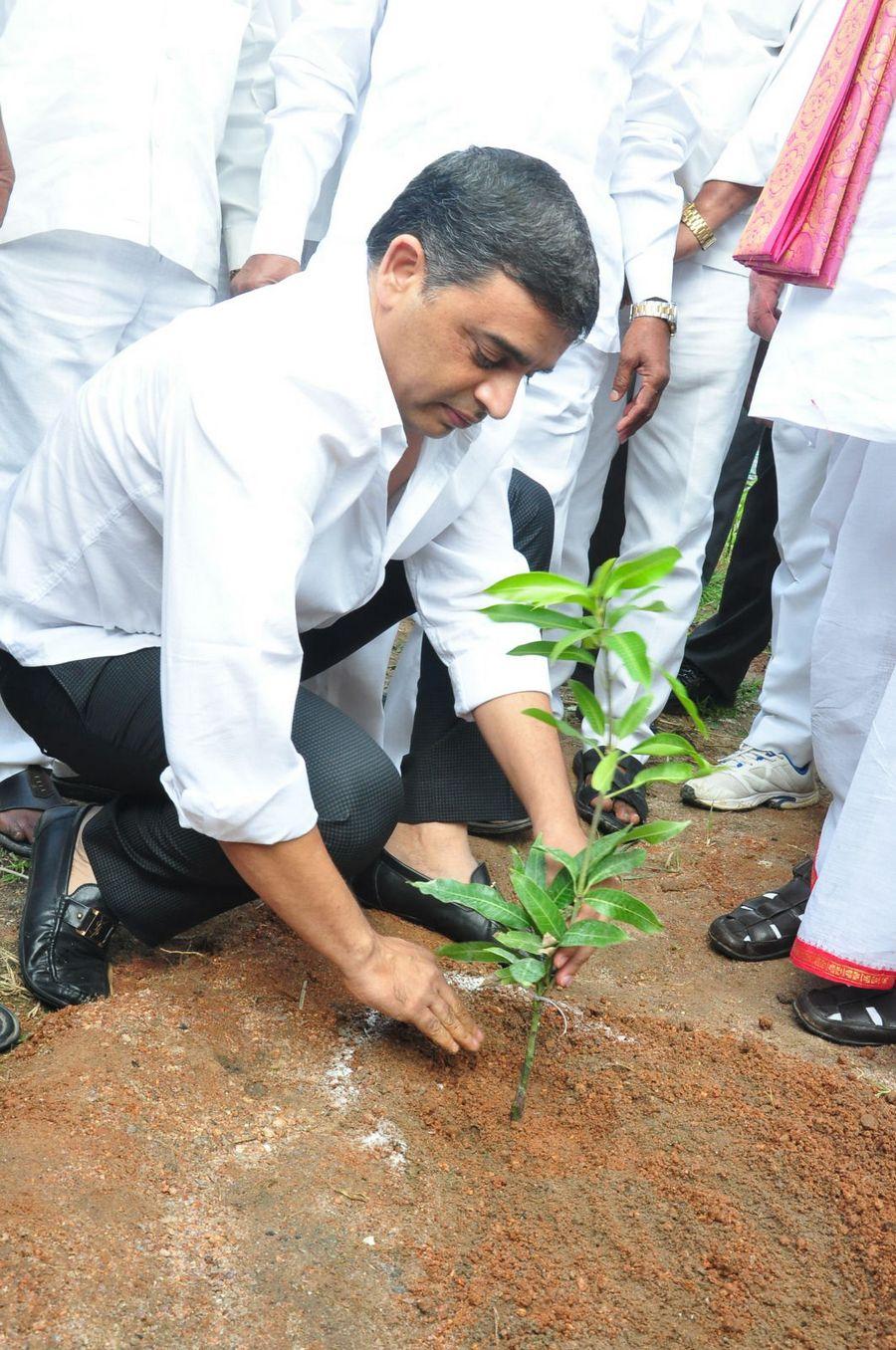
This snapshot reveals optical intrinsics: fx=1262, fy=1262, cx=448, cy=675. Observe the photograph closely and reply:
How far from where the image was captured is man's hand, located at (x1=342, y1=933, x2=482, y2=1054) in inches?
68.4

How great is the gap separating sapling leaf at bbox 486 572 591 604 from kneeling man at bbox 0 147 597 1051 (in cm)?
33

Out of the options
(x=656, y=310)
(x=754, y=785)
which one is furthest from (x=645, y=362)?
(x=754, y=785)

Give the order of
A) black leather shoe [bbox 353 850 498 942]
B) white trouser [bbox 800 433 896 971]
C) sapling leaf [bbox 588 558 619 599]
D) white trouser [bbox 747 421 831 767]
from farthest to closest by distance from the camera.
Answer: white trouser [bbox 747 421 831 767]
black leather shoe [bbox 353 850 498 942]
white trouser [bbox 800 433 896 971]
sapling leaf [bbox 588 558 619 599]

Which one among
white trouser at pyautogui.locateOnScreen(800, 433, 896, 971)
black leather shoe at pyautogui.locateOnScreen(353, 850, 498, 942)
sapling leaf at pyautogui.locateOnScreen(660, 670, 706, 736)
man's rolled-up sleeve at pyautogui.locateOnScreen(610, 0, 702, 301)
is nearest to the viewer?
sapling leaf at pyautogui.locateOnScreen(660, 670, 706, 736)

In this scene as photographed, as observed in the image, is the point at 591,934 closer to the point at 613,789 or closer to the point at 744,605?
the point at 613,789

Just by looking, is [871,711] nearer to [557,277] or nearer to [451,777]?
[451,777]

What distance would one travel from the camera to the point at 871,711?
2.28 m

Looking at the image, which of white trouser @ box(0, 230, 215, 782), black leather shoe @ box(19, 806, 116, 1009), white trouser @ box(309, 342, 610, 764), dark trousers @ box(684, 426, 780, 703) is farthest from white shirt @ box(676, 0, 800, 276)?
black leather shoe @ box(19, 806, 116, 1009)

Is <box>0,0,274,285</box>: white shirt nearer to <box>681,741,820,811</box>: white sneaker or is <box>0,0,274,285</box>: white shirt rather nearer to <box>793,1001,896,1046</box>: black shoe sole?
<box>681,741,820,811</box>: white sneaker

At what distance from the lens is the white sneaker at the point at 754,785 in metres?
3.09

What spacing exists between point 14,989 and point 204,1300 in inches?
29.6

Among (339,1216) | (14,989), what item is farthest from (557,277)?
(14,989)

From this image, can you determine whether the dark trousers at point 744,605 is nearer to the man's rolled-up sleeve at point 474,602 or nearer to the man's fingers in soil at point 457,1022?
the man's rolled-up sleeve at point 474,602

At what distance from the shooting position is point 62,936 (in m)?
2.00
